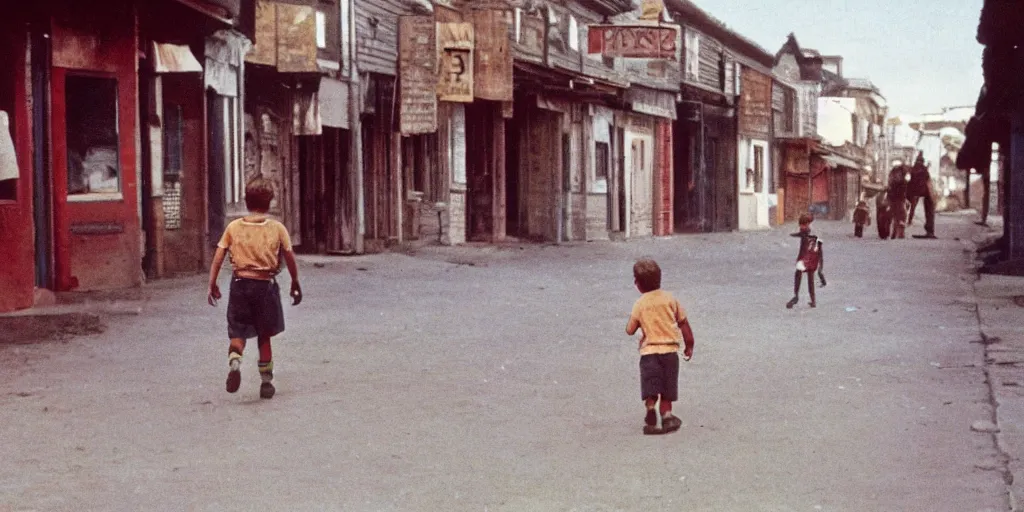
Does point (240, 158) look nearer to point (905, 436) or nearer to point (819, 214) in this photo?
point (905, 436)

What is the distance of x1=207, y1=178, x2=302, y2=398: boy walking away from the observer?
802 centimetres

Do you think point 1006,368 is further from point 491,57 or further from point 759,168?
point 759,168

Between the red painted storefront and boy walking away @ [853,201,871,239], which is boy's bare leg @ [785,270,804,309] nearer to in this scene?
the red painted storefront

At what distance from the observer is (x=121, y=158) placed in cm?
1531

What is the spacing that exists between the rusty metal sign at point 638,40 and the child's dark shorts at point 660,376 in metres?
24.7

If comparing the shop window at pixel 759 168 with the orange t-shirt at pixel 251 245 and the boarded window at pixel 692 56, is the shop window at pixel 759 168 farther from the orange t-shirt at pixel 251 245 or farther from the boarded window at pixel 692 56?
the orange t-shirt at pixel 251 245

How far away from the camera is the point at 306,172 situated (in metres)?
22.9

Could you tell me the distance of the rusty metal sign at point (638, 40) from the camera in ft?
102

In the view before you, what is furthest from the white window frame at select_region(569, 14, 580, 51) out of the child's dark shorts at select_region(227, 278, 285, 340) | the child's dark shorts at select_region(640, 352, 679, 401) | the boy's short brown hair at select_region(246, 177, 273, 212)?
the child's dark shorts at select_region(640, 352, 679, 401)

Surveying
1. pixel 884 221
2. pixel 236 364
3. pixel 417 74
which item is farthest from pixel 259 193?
pixel 884 221

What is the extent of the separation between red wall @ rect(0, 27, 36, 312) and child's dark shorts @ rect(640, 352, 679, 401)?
7770 mm

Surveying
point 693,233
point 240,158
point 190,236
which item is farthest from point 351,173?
point 693,233

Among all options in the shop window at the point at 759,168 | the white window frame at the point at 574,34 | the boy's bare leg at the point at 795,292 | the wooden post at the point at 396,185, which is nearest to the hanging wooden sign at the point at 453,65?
the wooden post at the point at 396,185

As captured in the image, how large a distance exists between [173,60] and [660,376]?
38.2 feet
